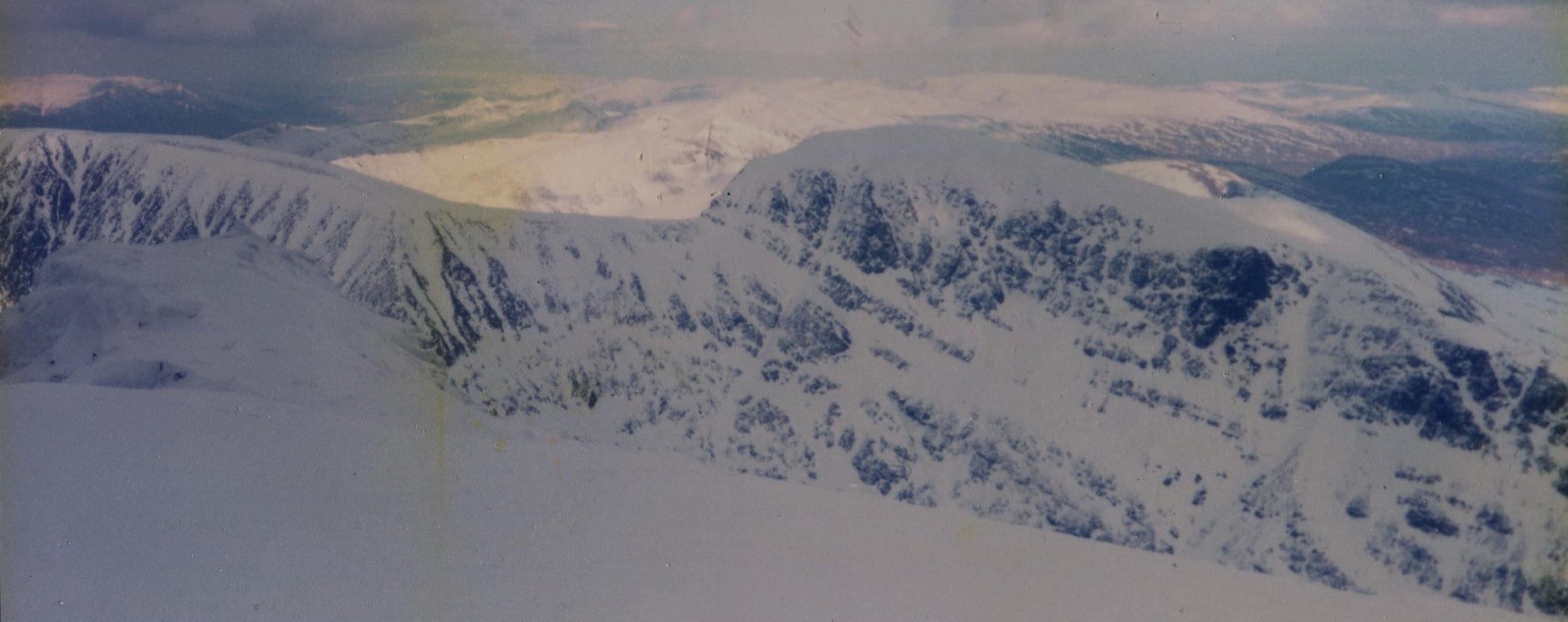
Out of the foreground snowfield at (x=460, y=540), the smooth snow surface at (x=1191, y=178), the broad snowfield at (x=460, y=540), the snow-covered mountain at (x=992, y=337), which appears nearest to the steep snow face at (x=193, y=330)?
the broad snowfield at (x=460, y=540)

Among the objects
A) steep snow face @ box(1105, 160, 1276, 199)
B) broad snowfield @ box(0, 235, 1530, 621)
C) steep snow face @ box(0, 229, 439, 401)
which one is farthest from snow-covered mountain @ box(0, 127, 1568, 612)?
broad snowfield @ box(0, 235, 1530, 621)

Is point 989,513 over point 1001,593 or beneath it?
beneath

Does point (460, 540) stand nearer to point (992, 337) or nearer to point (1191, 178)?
point (992, 337)

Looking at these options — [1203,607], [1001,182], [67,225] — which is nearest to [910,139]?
[1001,182]

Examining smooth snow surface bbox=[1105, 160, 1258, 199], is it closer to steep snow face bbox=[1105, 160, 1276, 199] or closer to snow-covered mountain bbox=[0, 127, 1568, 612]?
steep snow face bbox=[1105, 160, 1276, 199]

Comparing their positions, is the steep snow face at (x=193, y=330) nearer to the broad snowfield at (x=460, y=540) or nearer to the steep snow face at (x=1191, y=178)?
the broad snowfield at (x=460, y=540)

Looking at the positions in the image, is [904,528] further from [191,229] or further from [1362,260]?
[1362,260]
